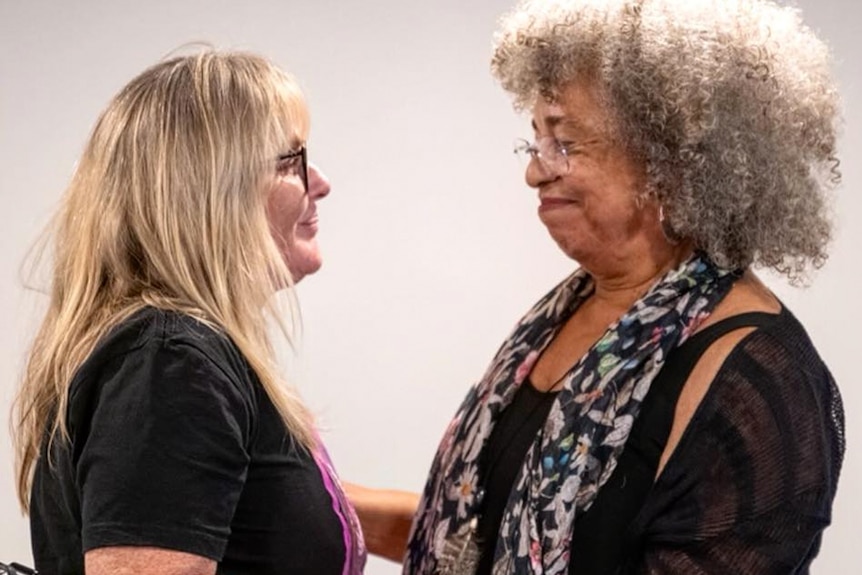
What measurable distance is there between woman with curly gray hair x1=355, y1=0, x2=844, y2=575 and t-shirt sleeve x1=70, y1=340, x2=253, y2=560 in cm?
42

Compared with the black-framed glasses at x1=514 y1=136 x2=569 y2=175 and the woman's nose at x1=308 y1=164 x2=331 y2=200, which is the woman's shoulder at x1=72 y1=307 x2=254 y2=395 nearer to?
the woman's nose at x1=308 y1=164 x2=331 y2=200

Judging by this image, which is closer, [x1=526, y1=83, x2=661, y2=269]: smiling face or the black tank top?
the black tank top

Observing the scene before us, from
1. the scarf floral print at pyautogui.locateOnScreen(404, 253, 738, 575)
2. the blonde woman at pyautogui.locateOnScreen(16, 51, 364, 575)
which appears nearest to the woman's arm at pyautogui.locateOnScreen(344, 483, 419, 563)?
the scarf floral print at pyautogui.locateOnScreen(404, 253, 738, 575)

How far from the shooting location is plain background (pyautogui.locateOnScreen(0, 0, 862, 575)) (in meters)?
2.71

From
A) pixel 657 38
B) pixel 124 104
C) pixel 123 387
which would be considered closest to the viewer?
pixel 123 387

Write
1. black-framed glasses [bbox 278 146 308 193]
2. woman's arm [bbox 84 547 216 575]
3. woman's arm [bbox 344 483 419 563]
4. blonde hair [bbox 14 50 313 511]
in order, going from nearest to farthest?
1. woman's arm [bbox 84 547 216 575]
2. blonde hair [bbox 14 50 313 511]
3. black-framed glasses [bbox 278 146 308 193]
4. woman's arm [bbox 344 483 419 563]

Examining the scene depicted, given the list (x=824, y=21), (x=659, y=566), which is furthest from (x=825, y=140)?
(x=824, y=21)

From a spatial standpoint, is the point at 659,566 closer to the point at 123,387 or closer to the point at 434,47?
the point at 123,387

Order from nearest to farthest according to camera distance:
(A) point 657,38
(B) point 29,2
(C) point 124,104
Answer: (C) point 124,104, (A) point 657,38, (B) point 29,2

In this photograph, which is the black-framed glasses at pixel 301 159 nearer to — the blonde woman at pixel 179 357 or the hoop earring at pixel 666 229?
the blonde woman at pixel 179 357

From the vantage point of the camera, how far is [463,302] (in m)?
2.78

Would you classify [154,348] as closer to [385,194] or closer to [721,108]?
[721,108]

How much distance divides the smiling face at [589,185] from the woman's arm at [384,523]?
0.55 metres

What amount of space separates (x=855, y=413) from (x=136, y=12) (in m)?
1.67
